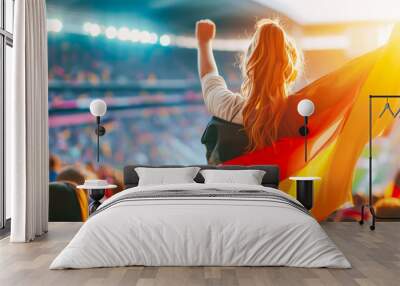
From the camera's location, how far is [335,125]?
782 centimetres

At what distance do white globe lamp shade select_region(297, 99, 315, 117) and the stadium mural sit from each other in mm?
286

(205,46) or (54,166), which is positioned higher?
(205,46)

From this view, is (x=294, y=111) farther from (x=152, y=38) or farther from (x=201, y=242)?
(x=201, y=242)

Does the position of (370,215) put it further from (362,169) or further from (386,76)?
(386,76)

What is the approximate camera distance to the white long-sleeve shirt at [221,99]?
308 inches

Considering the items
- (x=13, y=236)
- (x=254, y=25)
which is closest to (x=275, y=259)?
(x=13, y=236)

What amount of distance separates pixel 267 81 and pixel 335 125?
1.08m

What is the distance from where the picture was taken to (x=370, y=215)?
7824 mm

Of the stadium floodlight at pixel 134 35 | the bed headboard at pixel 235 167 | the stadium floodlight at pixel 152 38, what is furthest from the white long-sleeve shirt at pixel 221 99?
the stadium floodlight at pixel 134 35

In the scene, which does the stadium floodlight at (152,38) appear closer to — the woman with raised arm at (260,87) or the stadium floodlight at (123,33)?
the stadium floodlight at (123,33)

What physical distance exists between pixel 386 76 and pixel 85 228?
481 cm

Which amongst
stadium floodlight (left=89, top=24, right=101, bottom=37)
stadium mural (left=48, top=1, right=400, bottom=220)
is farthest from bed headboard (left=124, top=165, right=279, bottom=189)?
stadium floodlight (left=89, top=24, right=101, bottom=37)

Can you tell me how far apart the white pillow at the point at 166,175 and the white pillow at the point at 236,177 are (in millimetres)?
227

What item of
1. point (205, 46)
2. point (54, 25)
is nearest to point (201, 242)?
point (205, 46)
